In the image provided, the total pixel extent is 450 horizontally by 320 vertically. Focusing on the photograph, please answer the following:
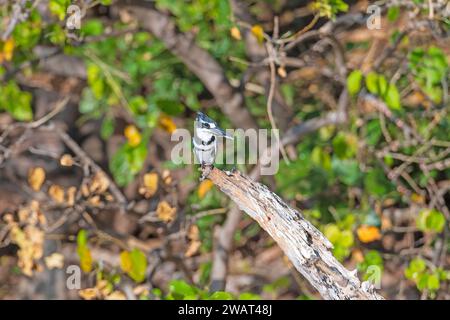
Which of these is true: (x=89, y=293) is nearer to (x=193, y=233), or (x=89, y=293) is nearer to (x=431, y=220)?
(x=193, y=233)

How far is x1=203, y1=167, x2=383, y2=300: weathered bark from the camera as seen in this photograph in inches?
95.4

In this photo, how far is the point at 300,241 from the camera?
8.08ft

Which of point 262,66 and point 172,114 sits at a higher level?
point 262,66

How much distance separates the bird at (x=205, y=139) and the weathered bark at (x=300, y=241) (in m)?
0.13

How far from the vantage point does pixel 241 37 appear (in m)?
4.17

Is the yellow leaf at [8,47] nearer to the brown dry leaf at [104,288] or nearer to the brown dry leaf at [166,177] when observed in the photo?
the brown dry leaf at [166,177]

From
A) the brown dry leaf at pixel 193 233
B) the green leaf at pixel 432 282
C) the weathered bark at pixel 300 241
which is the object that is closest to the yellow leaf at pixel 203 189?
the brown dry leaf at pixel 193 233

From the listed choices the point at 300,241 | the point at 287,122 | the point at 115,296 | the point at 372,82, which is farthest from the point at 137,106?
the point at 300,241

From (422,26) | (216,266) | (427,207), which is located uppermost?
(422,26)

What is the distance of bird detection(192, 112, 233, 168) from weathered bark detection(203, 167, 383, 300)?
0.42 ft
